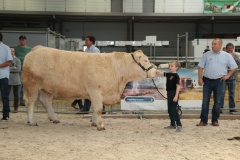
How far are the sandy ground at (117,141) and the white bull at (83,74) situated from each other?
1.91ft

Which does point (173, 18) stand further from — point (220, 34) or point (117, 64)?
point (117, 64)

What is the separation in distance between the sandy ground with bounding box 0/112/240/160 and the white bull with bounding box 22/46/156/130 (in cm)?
58

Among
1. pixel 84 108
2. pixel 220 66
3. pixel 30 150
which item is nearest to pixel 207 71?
pixel 220 66

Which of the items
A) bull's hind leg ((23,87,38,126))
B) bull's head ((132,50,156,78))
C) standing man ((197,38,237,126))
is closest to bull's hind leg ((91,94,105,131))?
bull's head ((132,50,156,78))

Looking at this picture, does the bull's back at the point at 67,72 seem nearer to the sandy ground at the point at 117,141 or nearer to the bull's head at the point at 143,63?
the bull's head at the point at 143,63

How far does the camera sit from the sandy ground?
5285 mm

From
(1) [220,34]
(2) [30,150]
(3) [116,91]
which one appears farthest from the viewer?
(1) [220,34]

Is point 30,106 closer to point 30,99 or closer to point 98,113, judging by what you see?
point 30,99

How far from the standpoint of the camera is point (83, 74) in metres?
7.30

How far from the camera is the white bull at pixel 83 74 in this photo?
727cm

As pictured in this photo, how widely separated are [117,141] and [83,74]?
5.48 ft

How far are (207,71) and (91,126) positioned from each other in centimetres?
269

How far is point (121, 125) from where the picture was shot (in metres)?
7.98

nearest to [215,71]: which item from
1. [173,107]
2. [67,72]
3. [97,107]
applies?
[173,107]
